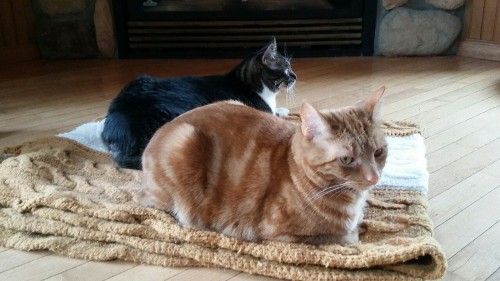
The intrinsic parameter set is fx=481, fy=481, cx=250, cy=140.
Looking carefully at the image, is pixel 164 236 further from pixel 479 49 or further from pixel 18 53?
pixel 479 49

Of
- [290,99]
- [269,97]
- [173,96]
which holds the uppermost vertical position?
[173,96]

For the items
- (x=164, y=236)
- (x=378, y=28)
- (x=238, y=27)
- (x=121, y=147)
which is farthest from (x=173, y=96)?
(x=378, y=28)

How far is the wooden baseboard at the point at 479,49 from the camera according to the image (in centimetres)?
329

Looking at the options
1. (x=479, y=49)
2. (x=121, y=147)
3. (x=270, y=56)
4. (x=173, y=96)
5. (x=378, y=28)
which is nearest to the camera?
(x=121, y=147)

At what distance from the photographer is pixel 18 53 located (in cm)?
347

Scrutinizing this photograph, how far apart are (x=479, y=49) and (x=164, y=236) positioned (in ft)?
9.54

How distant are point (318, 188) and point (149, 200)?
506 millimetres

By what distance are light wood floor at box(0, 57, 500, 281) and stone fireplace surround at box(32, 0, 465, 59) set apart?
12 centimetres

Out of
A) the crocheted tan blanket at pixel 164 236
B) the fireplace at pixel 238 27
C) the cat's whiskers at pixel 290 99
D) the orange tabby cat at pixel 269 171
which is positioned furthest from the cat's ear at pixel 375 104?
the fireplace at pixel 238 27

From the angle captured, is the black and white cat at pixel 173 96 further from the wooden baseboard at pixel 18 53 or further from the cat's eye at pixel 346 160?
the wooden baseboard at pixel 18 53

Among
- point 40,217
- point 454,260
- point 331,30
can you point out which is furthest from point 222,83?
point 331,30

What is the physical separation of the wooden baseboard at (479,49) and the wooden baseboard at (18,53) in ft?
10.2

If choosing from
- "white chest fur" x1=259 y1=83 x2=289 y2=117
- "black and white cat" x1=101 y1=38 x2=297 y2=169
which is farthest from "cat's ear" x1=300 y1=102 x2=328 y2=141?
"white chest fur" x1=259 y1=83 x2=289 y2=117

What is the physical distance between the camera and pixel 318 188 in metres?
1.17
